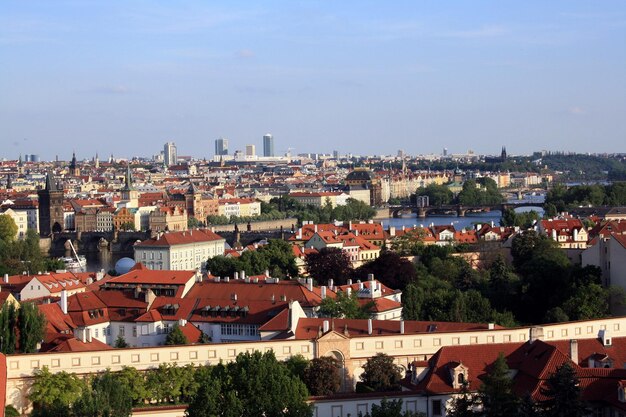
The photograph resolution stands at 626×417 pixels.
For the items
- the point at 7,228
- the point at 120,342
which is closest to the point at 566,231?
the point at 120,342

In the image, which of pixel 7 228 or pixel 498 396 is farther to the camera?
pixel 7 228

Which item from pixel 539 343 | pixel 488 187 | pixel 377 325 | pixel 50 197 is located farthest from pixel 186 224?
pixel 539 343

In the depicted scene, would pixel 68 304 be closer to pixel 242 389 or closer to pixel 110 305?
pixel 110 305

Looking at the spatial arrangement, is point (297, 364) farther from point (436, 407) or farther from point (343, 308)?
point (343, 308)

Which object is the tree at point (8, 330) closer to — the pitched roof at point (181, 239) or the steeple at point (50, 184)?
the pitched roof at point (181, 239)

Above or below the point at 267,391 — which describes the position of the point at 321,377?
below

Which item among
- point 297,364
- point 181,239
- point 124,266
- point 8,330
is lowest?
point 124,266

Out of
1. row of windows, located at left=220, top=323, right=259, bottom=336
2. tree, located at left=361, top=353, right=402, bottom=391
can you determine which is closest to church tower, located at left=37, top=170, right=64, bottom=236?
row of windows, located at left=220, top=323, right=259, bottom=336
